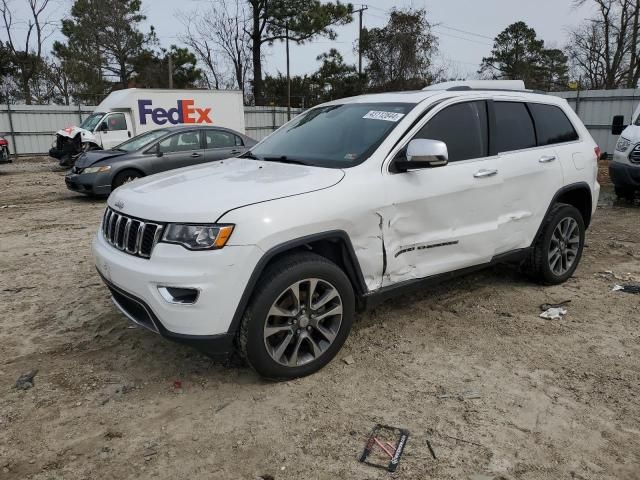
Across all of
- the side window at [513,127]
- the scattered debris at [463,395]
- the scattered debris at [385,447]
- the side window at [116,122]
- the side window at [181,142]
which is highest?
the side window at [116,122]

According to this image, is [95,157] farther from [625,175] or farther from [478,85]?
[625,175]

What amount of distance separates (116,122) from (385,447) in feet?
51.9

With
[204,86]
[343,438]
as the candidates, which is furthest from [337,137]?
[204,86]

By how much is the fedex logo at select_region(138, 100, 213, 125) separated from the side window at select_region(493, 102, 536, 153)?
14803 millimetres

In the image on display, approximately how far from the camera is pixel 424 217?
11.6 feet

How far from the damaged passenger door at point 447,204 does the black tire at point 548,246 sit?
764mm

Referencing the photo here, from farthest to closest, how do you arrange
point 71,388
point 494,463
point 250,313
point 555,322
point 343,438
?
point 555,322 < point 71,388 < point 250,313 < point 343,438 < point 494,463

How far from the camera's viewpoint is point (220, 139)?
34.9 feet

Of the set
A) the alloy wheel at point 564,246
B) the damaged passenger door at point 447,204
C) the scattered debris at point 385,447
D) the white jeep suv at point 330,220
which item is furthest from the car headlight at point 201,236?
the alloy wheel at point 564,246

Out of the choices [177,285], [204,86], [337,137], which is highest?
[204,86]

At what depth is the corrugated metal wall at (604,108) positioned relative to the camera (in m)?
17.1

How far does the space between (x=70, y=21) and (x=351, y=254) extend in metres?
37.6

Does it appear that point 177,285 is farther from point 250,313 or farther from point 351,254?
point 351,254

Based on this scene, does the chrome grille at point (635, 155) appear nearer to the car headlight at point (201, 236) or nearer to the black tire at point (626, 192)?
the black tire at point (626, 192)
